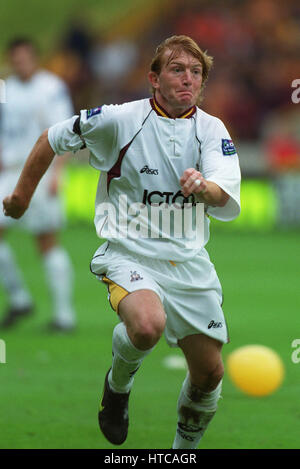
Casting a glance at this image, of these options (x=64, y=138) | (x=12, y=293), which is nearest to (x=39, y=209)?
(x=12, y=293)

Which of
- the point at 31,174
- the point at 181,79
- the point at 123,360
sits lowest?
the point at 123,360

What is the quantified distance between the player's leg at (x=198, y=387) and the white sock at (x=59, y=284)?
152 inches

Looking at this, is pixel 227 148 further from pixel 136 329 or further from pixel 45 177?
pixel 45 177

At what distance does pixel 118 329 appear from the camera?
169 inches

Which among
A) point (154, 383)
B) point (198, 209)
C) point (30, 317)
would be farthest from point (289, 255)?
point (198, 209)

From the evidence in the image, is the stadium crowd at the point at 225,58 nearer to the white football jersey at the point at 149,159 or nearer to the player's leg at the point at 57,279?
the player's leg at the point at 57,279

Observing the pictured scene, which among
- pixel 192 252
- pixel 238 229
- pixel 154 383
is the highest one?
pixel 192 252

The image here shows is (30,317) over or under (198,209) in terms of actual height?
under

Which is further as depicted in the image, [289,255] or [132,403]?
[289,255]

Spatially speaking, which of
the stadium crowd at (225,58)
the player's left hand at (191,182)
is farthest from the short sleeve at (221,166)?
the stadium crowd at (225,58)

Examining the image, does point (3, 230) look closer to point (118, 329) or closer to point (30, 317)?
point (30, 317)

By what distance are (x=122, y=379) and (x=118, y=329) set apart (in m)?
0.30

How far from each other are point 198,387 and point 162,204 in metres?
0.90

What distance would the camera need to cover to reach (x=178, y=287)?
4.39 metres
